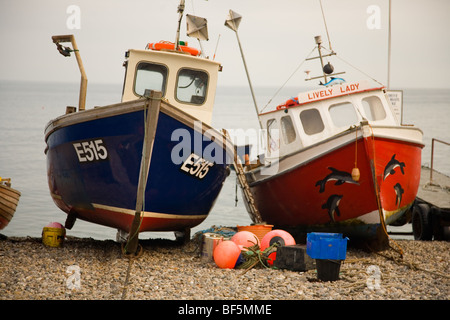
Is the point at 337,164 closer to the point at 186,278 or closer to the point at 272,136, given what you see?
the point at 272,136

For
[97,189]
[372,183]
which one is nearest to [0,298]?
[97,189]

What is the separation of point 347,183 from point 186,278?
3.58 m

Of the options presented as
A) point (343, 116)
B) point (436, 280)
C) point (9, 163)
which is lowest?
point (9, 163)

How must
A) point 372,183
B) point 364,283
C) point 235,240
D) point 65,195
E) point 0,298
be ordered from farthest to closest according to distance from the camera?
point 65,195, point 372,183, point 235,240, point 364,283, point 0,298

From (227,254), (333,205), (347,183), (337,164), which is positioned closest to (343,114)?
(337,164)

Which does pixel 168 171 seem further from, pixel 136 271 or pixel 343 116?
pixel 343 116

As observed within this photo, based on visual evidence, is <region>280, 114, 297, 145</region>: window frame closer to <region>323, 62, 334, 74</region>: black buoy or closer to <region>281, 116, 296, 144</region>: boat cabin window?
<region>281, 116, 296, 144</region>: boat cabin window

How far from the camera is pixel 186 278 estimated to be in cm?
740

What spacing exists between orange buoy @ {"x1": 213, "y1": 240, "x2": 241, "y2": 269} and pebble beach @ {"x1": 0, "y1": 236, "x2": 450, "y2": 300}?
0.44ft

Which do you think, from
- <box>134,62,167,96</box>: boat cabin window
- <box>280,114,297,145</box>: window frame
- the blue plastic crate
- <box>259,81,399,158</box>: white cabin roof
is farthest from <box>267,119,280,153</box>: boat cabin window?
the blue plastic crate

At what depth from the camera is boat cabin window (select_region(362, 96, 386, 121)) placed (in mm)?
10812

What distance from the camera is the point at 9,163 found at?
3189 centimetres

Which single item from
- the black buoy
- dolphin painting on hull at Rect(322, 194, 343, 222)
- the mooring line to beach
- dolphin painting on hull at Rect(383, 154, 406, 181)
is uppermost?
the black buoy
